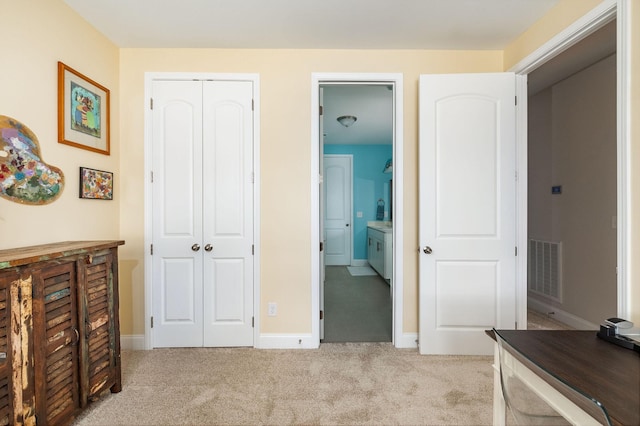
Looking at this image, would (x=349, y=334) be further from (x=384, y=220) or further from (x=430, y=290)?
(x=384, y=220)

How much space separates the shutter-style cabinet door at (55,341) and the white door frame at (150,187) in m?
0.92

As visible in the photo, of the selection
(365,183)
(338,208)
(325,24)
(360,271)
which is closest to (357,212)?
(338,208)

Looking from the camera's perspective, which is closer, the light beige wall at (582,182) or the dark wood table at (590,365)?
the dark wood table at (590,365)

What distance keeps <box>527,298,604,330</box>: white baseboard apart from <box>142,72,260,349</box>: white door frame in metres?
3.17

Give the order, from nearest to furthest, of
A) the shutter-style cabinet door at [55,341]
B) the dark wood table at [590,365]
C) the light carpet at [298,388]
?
the dark wood table at [590,365] → the shutter-style cabinet door at [55,341] → the light carpet at [298,388]

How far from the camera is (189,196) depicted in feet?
8.05

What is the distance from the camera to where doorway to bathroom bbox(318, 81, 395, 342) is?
123 inches

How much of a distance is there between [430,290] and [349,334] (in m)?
0.93

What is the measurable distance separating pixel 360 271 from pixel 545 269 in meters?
2.98

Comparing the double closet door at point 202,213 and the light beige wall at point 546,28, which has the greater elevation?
the light beige wall at point 546,28

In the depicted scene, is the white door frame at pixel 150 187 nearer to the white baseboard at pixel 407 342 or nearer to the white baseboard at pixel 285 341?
the white baseboard at pixel 285 341

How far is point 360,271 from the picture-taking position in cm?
561

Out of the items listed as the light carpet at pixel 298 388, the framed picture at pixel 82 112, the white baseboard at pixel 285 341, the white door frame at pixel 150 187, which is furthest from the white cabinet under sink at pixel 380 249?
the framed picture at pixel 82 112

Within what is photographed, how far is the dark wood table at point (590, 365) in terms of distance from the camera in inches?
28.6
